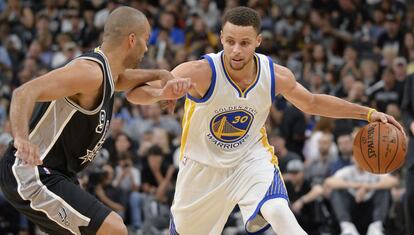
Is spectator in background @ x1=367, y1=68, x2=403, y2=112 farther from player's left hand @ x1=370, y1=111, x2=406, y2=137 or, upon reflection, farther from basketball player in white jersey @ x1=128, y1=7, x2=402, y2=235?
basketball player in white jersey @ x1=128, y1=7, x2=402, y2=235

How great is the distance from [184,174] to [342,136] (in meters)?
4.93

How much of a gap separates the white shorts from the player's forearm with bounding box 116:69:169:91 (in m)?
0.77

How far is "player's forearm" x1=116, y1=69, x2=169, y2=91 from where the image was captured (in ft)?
19.4

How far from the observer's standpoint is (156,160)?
36.5 feet

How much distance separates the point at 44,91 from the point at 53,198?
0.80 meters

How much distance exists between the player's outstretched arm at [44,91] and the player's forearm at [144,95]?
645mm

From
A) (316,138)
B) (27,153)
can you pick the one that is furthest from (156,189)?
(27,153)

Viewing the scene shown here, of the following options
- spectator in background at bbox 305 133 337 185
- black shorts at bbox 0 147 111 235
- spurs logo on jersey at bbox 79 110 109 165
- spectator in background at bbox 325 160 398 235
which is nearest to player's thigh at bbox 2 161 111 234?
black shorts at bbox 0 147 111 235

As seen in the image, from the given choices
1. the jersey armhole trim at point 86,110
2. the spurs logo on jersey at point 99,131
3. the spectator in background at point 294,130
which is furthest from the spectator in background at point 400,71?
the jersey armhole trim at point 86,110

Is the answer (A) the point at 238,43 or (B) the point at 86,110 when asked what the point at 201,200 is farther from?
(B) the point at 86,110

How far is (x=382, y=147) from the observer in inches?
250

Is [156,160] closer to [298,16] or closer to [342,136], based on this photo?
[342,136]

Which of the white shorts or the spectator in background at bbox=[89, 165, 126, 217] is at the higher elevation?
the white shorts

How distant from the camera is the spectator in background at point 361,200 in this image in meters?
9.95
